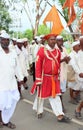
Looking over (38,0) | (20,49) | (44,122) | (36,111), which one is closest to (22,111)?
(36,111)

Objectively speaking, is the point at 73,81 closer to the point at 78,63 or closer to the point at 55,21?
the point at 78,63

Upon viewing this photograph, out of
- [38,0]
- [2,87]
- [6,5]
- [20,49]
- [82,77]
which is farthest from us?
[6,5]

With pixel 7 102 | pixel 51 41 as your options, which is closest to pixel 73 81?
pixel 51 41

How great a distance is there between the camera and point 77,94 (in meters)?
10.6

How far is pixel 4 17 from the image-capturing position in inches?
1345

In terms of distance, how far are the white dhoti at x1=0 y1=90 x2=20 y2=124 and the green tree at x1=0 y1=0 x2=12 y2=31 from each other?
25.8m

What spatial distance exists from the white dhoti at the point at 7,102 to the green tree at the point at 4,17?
2578 centimetres

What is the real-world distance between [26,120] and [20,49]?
3.91 m

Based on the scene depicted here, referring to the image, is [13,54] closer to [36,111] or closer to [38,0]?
[36,111]

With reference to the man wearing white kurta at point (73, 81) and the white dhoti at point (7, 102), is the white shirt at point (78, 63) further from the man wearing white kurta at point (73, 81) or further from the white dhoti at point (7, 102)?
the white dhoti at point (7, 102)

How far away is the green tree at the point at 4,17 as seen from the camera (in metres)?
33.6

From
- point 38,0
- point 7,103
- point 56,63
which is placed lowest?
point 7,103

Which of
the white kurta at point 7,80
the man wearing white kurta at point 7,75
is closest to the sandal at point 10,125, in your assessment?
the white kurta at point 7,80

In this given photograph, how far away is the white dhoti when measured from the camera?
7664 mm
